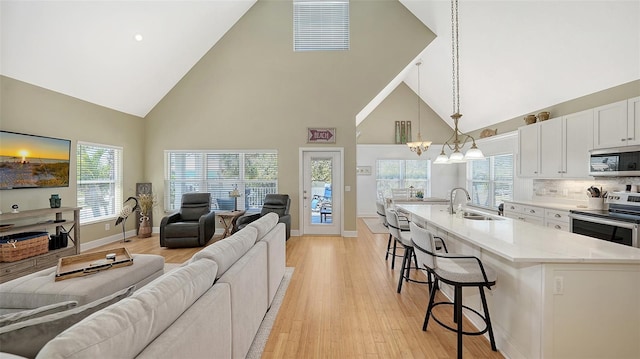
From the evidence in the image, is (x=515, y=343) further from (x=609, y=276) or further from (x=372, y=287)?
(x=372, y=287)

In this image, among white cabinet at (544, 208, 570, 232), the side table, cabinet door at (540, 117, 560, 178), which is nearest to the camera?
white cabinet at (544, 208, 570, 232)

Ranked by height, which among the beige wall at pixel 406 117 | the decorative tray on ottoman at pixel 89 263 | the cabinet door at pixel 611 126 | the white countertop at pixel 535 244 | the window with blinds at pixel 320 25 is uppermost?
the window with blinds at pixel 320 25

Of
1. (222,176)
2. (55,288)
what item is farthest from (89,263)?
(222,176)

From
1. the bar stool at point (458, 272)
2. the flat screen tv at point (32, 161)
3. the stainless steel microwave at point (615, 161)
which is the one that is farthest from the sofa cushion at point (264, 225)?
the stainless steel microwave at point (615, 161)

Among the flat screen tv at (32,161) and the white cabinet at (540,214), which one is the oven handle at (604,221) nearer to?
the white cabinet at (540,214)

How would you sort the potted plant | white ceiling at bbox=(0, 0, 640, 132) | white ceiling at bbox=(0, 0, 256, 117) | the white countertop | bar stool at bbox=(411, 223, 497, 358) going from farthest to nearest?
the potted plant, white ceiling at bbox=(0, 0, 256, 117), white ceiling at bbox=(0, 0, 640, 132), bar stool at bbox=(411, 223, 497, 358), the white countertop

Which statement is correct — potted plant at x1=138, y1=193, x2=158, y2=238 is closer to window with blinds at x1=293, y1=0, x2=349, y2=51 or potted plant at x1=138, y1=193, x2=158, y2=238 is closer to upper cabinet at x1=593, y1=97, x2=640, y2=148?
window with blinds at x1=293, y1=0, x2=349, y2=51

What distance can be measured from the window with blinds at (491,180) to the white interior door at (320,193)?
3.77m

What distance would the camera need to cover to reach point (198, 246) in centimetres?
496

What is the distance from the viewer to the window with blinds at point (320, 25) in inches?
231

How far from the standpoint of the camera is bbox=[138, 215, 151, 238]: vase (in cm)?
573

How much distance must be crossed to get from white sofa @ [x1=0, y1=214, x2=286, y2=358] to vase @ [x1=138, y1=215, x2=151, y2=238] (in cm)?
461

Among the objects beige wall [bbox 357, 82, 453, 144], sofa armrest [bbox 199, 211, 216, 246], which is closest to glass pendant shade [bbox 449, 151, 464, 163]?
sofa armrest [bbox 199, 211, 216, 246]

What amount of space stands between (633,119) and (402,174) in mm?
5814
